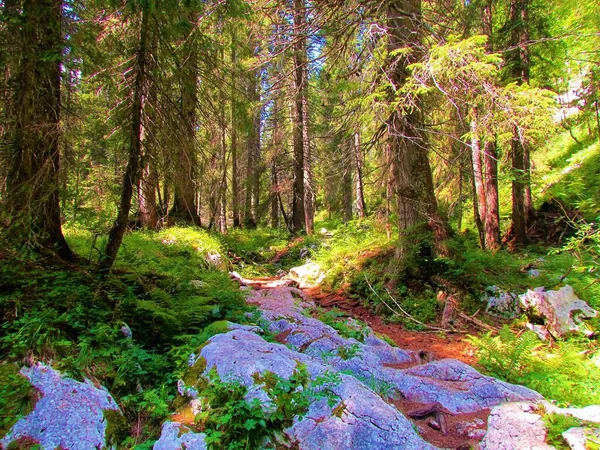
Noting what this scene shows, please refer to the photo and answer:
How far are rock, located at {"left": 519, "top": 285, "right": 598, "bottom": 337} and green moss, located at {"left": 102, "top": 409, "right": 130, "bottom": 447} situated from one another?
6.44 m

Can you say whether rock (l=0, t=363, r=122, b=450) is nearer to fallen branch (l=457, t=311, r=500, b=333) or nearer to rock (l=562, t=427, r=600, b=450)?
rock (l=562, t=427, r=600, b=450)

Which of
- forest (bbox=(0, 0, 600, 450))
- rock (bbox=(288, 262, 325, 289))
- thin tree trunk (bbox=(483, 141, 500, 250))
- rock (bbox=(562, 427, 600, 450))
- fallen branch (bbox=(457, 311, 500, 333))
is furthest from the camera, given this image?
thin tree trunk (bbox=(483, 141, 500, 250))

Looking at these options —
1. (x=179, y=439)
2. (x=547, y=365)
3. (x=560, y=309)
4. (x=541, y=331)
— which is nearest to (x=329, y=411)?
(x=179, y=439)

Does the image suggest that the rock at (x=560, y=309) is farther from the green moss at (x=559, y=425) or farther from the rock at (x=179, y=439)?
the rock at (x=179, y=439)

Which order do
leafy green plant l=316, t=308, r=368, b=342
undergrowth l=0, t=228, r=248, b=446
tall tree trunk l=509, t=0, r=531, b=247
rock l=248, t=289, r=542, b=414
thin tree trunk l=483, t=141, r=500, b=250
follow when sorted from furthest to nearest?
thin tree trunk l=483, t=141, r=500, b=250, tall tree trunk l=509, t=0, r=531, b=247, leafy green plant l=316, t=308, r=368, b=342, rock l=248, t=289, r=542, b=414, undergrowth l=0, t=228, r=248, b=446

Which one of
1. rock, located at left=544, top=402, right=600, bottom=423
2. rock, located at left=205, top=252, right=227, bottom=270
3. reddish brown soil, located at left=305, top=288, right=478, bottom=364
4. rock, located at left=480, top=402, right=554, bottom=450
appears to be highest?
rock, located at left=205, top=252, right=227, bottom=270

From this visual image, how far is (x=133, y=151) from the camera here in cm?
462

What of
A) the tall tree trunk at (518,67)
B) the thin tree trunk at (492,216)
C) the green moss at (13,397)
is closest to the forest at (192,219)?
the green moss at (13,397)

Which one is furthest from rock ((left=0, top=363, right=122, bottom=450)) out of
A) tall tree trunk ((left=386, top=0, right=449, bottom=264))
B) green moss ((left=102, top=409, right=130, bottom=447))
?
tall tree trunk ((left=386, top=0, right=449, bottom=264))

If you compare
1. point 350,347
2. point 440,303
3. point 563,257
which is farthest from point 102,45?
point 563,257

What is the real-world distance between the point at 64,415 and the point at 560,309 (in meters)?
7.14

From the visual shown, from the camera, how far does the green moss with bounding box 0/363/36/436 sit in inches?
94.4

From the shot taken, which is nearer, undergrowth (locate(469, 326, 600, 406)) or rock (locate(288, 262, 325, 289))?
undergrowth (locate(469, 326, 600, 406))

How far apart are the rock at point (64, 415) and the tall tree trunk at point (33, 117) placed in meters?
2.03
